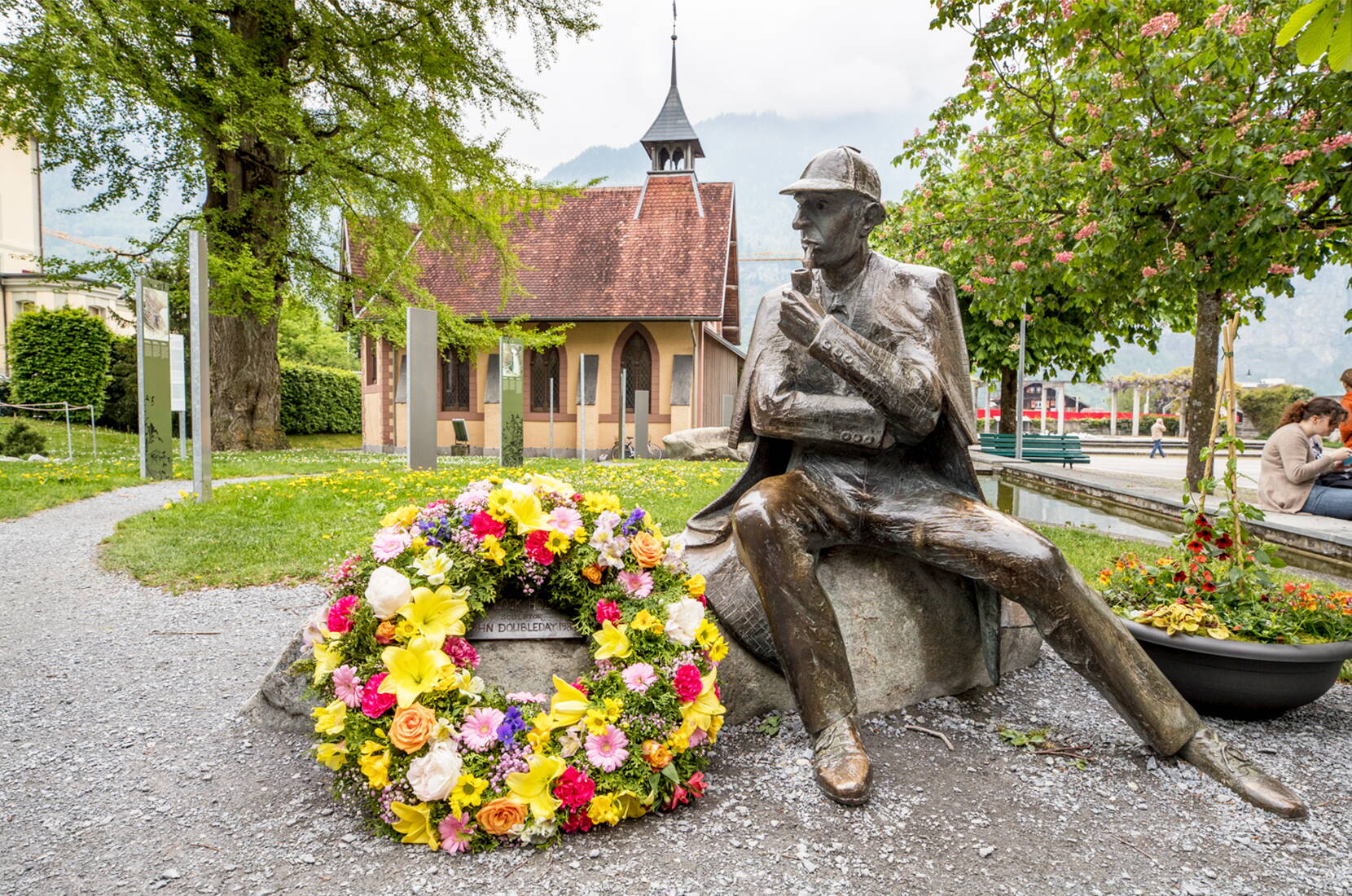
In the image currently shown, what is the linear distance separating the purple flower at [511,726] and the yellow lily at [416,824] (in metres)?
0.28

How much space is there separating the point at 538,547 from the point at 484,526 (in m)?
0.20

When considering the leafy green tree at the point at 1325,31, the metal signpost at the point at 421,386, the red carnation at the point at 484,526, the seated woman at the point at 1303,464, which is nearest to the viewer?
the leafy green tree at the point at 1325,31

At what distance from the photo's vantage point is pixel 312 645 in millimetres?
2941

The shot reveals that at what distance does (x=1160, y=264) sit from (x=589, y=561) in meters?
8.60

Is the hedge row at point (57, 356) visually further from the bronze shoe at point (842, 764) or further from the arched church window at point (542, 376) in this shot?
the bronze shoe at point (842, 764)

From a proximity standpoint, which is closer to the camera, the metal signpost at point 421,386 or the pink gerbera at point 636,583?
the pink gerbera at point 636,583

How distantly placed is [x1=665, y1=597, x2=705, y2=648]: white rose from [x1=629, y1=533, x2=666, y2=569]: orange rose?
163 millimetres

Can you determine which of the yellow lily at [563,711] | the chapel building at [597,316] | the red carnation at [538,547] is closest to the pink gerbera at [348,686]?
the yellow lily at [563,711]

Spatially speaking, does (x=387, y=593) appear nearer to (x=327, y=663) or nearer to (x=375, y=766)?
(x=327, y=663)

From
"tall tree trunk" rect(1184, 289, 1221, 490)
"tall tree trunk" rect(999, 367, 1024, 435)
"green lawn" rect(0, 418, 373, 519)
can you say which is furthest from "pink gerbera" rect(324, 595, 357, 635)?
"tall tree trunk" rect(999, 367, 1024, 435)

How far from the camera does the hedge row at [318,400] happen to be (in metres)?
28.7

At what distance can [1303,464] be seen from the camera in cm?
796

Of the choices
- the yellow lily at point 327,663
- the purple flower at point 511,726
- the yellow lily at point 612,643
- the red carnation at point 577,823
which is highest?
the yellow lily at point 612,643

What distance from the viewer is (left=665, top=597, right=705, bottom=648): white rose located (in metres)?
2.78
